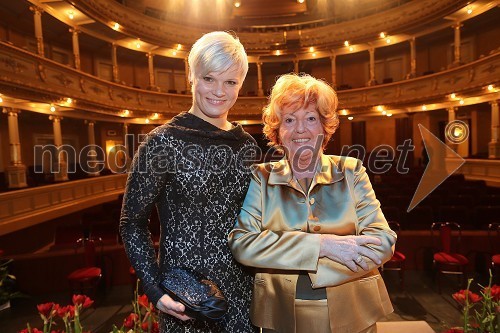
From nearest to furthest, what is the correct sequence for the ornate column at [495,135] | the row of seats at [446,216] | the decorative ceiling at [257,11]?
1. the row of seats at [446,216]
2. the ornate column at [495,135]
3. the decorative ceiling at [257,11]

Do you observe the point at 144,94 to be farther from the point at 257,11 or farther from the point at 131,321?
the point at 131,321

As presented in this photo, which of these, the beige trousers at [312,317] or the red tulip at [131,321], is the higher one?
the beige trousers at [312,317]

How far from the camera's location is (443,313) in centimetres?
402

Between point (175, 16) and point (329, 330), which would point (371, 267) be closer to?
point (329, 330)

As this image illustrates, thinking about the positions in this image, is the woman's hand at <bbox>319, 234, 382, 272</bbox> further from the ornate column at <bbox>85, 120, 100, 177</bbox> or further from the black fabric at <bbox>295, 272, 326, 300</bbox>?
the ornate column at <bbox>85, 120, 100, 177</bbox>

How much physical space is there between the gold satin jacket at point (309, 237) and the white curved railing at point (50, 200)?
8.09 metres

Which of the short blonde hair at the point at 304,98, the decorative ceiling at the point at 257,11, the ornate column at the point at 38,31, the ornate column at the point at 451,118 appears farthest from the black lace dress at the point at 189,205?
the decorative ceiling at the point at 257,11

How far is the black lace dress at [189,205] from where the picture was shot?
3.91 feet

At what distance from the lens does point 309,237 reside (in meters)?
1.22

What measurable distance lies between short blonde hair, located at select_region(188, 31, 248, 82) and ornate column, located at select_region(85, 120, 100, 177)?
40.4 ft

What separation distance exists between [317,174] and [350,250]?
0.34m

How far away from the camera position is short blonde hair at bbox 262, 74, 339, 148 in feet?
4.53

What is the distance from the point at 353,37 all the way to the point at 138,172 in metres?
17.1
